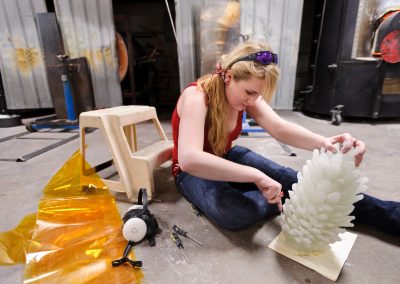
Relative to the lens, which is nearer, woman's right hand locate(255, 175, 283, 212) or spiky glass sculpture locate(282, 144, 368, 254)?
spiky glass sculpture locate(282, 144, 368, 254)

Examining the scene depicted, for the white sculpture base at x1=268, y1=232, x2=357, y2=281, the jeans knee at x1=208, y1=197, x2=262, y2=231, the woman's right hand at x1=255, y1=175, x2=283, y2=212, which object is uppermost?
the woman's right hand at x1=255, y1=175, x2=283, y2=212

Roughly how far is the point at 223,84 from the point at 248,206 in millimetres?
481

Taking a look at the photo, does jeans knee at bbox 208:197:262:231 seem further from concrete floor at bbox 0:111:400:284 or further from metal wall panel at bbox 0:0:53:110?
metal wall panel at bbox 0:0:53:110

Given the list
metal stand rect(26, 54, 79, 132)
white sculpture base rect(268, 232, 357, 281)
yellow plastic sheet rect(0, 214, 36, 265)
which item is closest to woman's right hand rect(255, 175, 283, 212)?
white sculpture base rect(268, 232, 357, 281)

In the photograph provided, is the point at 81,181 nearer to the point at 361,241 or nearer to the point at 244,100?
the point at 244,100

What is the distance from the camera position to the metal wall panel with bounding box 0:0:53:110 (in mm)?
2920

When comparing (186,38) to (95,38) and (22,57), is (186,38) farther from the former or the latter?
(22,57)

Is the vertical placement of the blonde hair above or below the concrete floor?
above

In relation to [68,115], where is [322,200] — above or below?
above

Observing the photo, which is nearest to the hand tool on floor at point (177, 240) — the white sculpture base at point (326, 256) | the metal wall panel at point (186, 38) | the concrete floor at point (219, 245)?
the concrete floor at point (219, 245)

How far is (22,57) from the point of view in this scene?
3.07 meters

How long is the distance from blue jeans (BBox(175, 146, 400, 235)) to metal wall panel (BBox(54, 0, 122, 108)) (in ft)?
8.06

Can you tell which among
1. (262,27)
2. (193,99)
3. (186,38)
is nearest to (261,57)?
(193,99)

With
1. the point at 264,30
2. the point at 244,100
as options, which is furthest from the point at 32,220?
the point at 264,30
